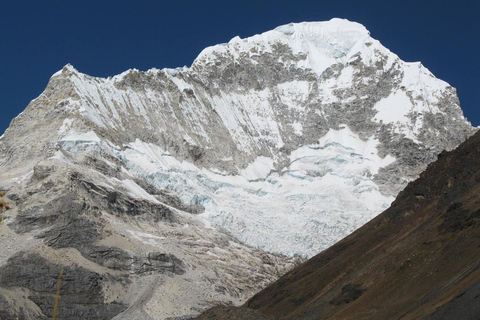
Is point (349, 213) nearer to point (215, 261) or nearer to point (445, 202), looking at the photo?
point (215, 261)

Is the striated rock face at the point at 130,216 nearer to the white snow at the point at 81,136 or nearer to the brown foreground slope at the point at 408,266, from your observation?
the white snow at the point at 81,136

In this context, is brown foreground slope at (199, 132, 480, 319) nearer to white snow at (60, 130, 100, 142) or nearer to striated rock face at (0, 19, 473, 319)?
striated rock face at (0, 19, 473, 319)

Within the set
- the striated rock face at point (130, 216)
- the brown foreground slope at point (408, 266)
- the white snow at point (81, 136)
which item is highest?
the white snow at point (81, 136)

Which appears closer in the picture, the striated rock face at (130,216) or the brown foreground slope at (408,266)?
the brown foreground slope at (408,266)

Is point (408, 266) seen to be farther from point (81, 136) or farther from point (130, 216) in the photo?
point (81, 136)

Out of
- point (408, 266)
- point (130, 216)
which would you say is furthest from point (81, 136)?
point (408, 266)

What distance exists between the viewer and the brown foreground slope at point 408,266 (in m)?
50.5

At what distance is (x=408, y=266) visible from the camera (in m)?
62.5

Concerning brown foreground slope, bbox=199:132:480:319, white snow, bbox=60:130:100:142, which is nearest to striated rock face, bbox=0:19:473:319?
white snow, bbox=60:130:100:142

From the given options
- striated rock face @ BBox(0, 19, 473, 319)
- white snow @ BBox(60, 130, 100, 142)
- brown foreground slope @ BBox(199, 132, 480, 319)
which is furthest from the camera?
white snow @ BBox(60, 130, 100, 142)

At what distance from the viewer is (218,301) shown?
11994 cm

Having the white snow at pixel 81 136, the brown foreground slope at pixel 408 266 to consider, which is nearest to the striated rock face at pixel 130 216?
the white snow at pixel 81 136

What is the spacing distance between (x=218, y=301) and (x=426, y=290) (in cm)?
6978

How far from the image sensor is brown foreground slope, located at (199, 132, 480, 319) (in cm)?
5054
